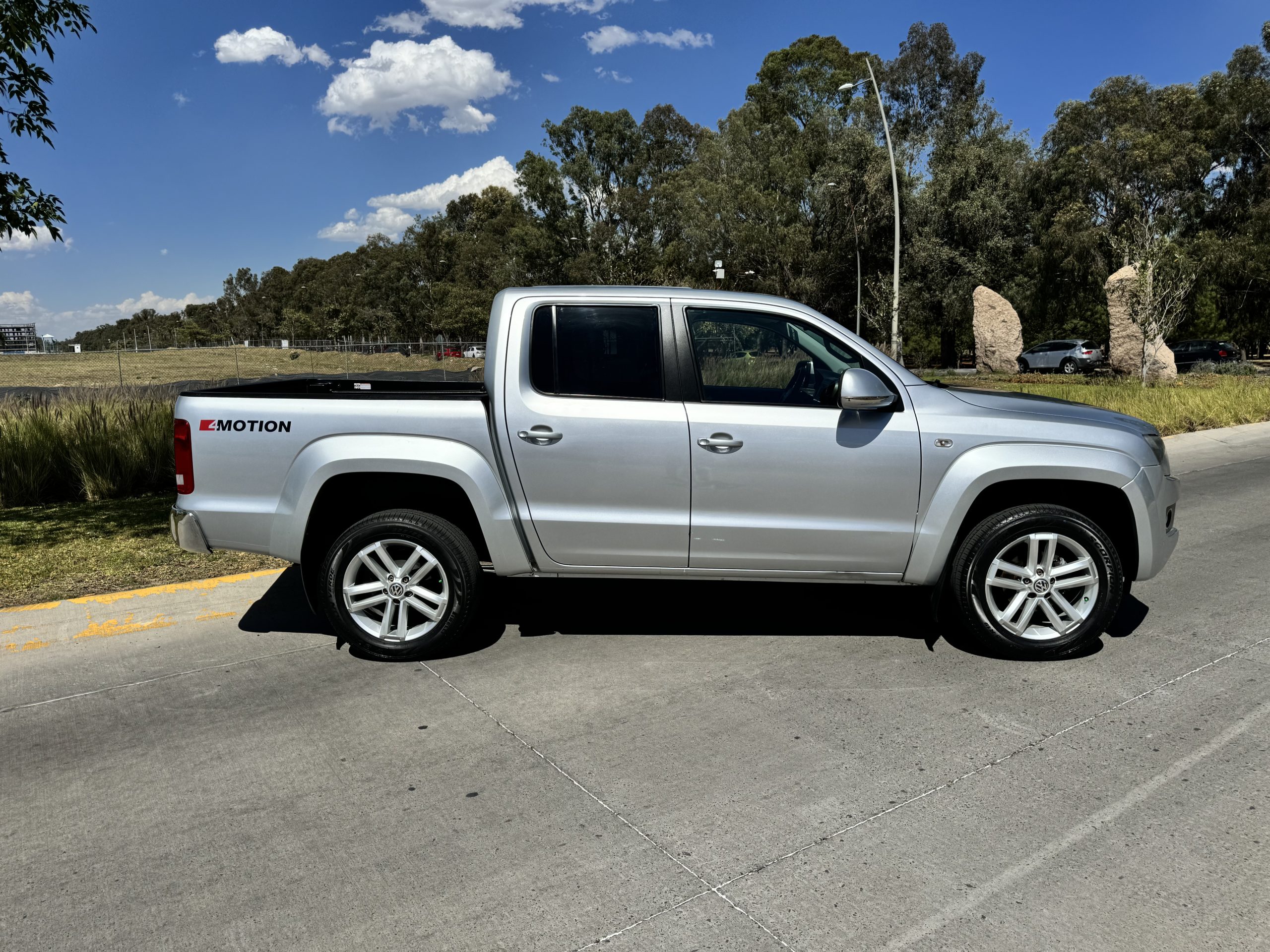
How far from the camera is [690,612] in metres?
5.65

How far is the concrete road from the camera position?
2756 millimetres

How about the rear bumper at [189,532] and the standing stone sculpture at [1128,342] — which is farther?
the standing stone sculpture at [1128,342]

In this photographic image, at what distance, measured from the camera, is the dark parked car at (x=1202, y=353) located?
3291 centimetres

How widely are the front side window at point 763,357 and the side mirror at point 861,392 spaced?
0.90 ft

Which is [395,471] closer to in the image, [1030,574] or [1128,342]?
[1030,574]

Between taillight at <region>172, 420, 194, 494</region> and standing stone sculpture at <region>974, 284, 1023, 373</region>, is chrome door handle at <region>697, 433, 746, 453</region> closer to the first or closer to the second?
taillight at <region>172, 420, 194, 494</region>

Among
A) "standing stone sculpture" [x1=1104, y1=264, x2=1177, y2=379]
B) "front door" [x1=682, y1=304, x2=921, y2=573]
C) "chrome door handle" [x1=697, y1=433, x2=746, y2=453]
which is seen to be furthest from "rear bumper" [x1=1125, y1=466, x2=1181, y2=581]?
"standing stone sculpture" [x1=1104, y1=264, x2=1177, y2=379]

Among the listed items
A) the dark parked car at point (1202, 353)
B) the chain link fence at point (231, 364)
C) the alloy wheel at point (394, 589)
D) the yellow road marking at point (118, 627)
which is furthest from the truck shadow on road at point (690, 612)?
the dark parked car at point (1202, 353)

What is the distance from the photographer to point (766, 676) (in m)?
4.61

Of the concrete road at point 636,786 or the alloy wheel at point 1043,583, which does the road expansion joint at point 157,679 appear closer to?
the concrete road at point 636,786

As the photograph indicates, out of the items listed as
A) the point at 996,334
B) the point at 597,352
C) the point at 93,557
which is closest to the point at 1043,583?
the point at 597,352

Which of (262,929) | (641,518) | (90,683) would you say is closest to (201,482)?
(90,683)

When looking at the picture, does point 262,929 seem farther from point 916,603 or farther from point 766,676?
point 916,603

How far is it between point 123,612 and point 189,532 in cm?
138
